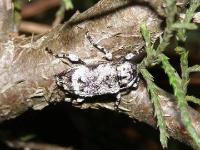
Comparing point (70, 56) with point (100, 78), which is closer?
point (70, 56)

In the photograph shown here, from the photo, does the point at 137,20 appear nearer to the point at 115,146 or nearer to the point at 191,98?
the point at 191,98

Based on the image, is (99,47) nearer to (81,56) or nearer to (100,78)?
(81,56)

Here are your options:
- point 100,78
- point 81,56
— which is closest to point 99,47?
point 81,56

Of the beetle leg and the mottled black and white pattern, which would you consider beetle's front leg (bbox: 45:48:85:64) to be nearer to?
the mottled black and white pattern

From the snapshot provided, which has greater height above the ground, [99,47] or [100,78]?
[99,47]

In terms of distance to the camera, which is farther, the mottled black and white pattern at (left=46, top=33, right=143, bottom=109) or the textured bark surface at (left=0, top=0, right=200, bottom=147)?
the mottled black and white pattern at (left=46, top=33, right=143, bottom=109)

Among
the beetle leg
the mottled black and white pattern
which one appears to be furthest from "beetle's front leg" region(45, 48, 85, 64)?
the beetle leg

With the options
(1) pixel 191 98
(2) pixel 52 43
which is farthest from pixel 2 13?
(1) pixel 191 98
